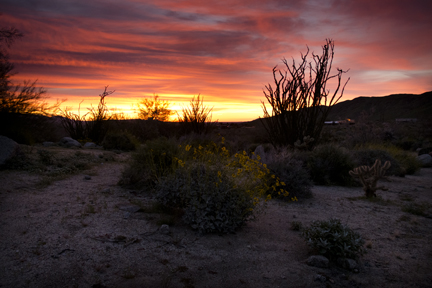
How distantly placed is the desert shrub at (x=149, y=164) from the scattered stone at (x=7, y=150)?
9.87 ft

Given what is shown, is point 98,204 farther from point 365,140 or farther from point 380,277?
point 365,140

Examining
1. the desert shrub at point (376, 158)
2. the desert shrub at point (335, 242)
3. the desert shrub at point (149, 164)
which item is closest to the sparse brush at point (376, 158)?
the desert shrub at point (376, 158)

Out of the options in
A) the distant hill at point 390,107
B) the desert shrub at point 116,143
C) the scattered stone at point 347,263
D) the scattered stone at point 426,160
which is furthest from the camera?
the distant hill at point 390,107

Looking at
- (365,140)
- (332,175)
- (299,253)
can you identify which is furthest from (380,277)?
(365,140)

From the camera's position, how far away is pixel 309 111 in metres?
11.4

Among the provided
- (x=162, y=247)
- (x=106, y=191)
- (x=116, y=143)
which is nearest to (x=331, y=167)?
(x=106, y=191)

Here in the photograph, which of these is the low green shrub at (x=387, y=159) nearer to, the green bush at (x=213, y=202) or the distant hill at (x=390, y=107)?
the green bush at (x=213, y=202)

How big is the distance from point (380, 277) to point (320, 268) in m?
0.69

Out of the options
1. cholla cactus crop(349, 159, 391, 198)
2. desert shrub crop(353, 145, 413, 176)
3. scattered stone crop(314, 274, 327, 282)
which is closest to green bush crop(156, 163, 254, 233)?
scattered stone crop(314, 274, 327, 282)

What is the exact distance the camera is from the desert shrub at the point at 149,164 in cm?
704

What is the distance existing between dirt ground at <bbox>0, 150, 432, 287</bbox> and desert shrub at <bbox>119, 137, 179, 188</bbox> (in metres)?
0.73

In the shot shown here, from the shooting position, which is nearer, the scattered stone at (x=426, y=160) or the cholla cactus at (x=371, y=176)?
the cholla cactus at (x=371, y=176)

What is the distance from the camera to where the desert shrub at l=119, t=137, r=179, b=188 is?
7043 mm

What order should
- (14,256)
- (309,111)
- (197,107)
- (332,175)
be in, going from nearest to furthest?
(14,256) → (332,175) → (309,111) → (197,107)
